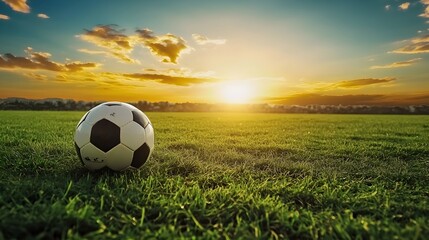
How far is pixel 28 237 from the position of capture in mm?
2227

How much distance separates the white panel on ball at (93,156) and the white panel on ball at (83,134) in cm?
7

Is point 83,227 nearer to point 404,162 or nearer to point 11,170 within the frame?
point 11,170

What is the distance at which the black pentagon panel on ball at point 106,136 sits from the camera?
3891mm

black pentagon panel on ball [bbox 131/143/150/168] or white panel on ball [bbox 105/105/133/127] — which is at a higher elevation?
white panel on ball [bbox 105/105/133/127]

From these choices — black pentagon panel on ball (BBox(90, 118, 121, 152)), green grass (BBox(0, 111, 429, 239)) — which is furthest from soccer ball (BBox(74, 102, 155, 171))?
green grass (BBox(0, 111, 429, 239))

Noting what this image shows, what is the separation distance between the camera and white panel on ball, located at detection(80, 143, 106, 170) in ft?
12.8

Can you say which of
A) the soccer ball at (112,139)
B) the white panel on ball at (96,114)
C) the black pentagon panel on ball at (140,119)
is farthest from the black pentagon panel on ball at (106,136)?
the black pentagon panel on ball at (140,119)

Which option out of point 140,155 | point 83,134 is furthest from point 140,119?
point 83,134

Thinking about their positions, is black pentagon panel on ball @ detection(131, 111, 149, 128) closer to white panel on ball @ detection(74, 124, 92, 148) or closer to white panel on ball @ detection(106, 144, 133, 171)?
white panel on ball @ detection(106, 144, 133, 171)

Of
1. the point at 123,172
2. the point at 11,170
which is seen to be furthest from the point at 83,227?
the point at 11,170

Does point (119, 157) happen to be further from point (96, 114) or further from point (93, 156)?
point (96, 114)

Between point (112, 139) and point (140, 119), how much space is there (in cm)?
46

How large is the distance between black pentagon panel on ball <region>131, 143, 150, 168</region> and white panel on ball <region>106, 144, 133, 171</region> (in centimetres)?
7

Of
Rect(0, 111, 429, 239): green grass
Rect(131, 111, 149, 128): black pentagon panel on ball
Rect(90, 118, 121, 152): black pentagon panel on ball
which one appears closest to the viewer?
Rect(0, 111, 429, 239): green grass
